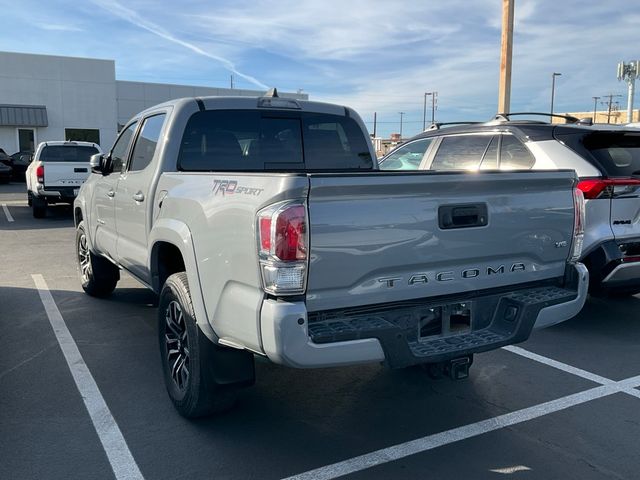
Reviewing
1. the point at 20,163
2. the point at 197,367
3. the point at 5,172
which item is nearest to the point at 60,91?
the point at 20,163

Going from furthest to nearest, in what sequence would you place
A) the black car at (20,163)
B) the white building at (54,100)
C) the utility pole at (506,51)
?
the white building at (54,100)
the black car at (20,163)
the utility pole at (506,51)

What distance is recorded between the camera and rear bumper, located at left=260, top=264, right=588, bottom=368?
2752 mm

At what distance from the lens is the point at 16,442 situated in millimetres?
3447

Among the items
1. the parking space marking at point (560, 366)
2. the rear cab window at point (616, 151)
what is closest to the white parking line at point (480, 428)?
the parking space marking at point (560, 366)

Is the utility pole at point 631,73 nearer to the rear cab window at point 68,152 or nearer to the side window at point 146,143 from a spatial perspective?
the rear cab window at point 68,152

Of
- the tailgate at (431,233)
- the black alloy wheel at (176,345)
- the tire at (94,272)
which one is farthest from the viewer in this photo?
the tire at (94,272)

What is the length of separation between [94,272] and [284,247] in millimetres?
4446

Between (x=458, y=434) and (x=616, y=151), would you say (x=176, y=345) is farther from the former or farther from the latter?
(x=616, y=151)

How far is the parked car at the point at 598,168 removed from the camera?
17.0 feet

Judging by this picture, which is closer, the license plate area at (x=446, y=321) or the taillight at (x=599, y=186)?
the license plate area at (x=446, y=321)

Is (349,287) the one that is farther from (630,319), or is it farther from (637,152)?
(630,319)

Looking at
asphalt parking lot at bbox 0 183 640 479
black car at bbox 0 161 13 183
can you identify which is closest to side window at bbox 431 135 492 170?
asphalt parking lot at bbox 0 183 640 479

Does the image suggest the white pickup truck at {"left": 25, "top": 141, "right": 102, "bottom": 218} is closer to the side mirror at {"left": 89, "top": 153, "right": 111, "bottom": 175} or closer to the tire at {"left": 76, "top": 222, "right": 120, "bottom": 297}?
the tire at {"left": 76, "top": 222, "right": 120, "bottom": 297}

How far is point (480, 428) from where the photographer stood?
12.0 feet
